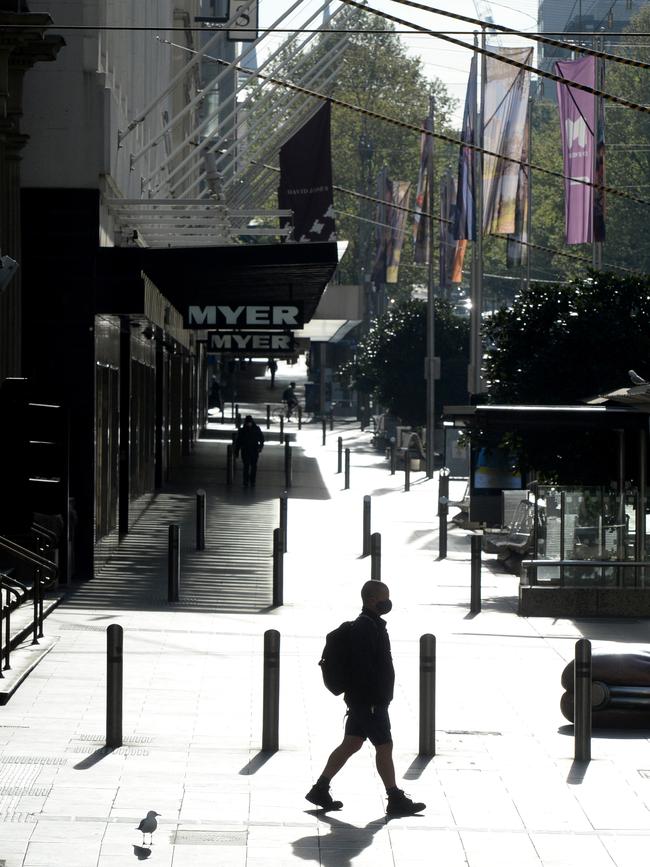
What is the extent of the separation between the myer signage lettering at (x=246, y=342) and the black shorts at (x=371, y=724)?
2943cm

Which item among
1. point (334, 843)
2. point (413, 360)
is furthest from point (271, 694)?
point (413, 360)

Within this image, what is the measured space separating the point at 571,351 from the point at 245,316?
4.91 metres

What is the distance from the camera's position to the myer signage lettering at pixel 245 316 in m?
24.5

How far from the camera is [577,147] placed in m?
30.8

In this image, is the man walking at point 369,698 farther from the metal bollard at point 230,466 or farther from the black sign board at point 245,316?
the metal bollard at point 230,466

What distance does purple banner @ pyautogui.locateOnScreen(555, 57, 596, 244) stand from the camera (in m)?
30.2

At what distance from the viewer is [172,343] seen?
3856 centimetres

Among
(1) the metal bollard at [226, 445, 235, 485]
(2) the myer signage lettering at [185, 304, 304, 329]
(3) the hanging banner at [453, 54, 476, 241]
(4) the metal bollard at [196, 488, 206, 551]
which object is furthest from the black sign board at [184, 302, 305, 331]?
(3) the hanging banner at [453, 54, 476, 241]

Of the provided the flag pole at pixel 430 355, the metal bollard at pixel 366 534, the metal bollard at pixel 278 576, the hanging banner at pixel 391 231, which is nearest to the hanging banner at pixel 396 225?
the hanging banner at pixel 391 231

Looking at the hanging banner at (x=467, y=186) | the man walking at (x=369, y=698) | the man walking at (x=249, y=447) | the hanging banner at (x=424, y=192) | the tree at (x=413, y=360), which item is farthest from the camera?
the tree at (x=413, y=360)

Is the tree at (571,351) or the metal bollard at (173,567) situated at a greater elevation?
the tree at (571,351)

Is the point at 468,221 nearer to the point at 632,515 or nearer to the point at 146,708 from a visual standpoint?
the point at 632,515

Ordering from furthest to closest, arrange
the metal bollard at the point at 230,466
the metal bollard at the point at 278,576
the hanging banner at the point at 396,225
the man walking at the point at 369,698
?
the hanging banner at the point at 396,225 → the metal bollard at the point at 230,466 → the metal bollard at the point at 278,576 → the man walking at the point at 369,698

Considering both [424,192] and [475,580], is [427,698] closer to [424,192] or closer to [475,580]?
[475,580]
